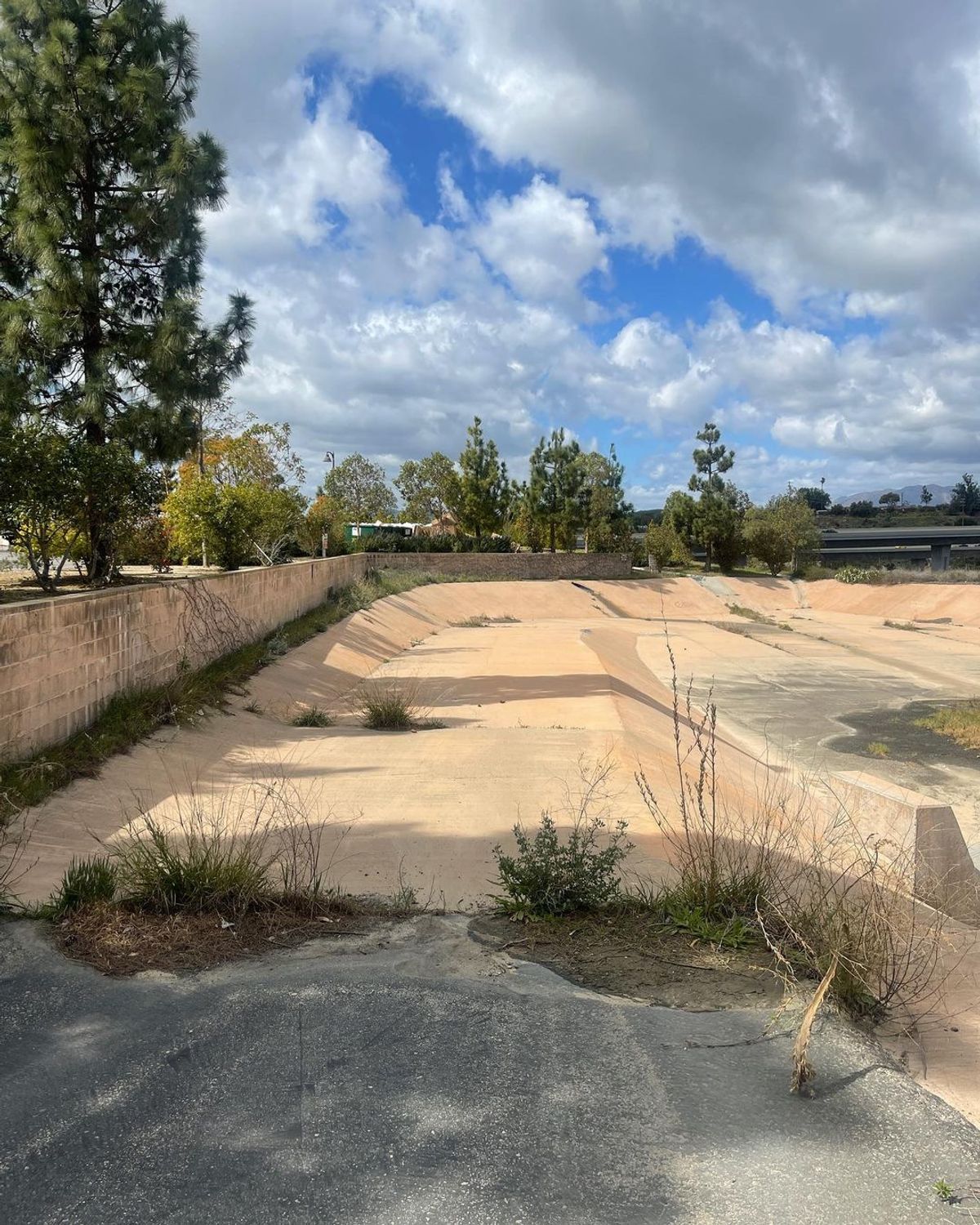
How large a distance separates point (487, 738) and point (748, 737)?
8523 mm

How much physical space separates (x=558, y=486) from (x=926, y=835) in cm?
5115

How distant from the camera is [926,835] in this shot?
815 cm

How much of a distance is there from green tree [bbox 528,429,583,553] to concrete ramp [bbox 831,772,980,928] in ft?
161

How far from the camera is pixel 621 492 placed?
207 ft

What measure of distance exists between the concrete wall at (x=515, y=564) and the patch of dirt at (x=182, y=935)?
42.5 m

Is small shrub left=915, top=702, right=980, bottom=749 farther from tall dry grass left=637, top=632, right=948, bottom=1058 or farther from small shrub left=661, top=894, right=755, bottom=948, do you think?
small shrub left=661, top=894, right=755, bottom=948

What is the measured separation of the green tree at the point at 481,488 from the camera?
187ft

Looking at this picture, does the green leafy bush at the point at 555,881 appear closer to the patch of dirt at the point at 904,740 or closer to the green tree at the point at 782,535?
the patch of dirt at the point at 904,740

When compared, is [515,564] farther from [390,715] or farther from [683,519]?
[390,715]

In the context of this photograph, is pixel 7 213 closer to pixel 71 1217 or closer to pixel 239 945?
pixel 239 945

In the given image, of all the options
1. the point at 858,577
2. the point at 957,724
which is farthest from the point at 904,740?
the point at 858,577

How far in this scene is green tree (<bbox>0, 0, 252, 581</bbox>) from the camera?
1526 centimetres

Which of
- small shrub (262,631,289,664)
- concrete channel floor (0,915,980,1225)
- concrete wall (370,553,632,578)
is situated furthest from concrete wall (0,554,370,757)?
concrete wall (370,553,632,578)

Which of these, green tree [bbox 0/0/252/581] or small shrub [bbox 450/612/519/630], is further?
small shrub [bbox 450/612/519/630]
